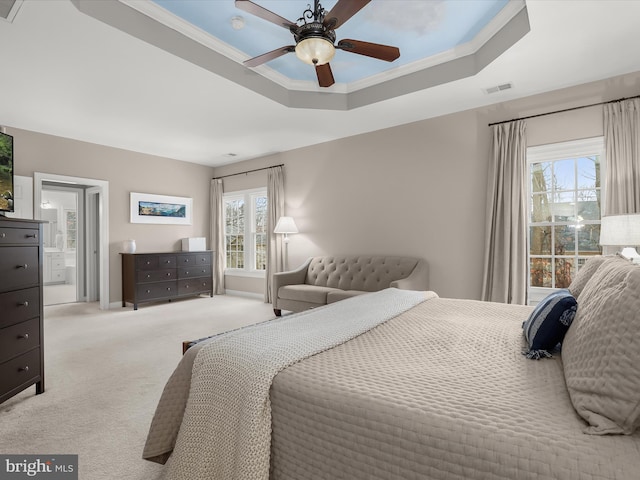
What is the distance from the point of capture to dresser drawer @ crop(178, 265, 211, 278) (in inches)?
237

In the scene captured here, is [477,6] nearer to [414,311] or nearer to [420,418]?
[414,311]

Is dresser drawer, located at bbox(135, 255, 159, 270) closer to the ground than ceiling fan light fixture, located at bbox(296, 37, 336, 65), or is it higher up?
closer to the ground

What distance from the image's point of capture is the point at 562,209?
3.62 m

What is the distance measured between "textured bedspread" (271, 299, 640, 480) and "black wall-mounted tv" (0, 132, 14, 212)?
258 centimetres

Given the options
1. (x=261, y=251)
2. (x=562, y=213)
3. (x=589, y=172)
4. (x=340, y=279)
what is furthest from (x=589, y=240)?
(x=261, y=251)

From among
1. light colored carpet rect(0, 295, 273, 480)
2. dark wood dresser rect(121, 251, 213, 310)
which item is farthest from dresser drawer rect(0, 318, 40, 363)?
dark wood dresser rect(121, 251, 213, 310)

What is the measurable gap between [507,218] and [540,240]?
1.58ft

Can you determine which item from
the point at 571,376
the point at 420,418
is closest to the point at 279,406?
the point at 420,418

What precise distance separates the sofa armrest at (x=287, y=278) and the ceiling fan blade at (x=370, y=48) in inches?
129

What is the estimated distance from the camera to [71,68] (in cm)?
306

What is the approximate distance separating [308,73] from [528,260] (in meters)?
3.27

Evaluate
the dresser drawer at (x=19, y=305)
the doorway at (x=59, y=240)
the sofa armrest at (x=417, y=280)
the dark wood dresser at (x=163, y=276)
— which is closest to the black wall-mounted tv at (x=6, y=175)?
the dresser drawer at (x=19, y=305)

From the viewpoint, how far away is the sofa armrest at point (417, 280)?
3.78 m

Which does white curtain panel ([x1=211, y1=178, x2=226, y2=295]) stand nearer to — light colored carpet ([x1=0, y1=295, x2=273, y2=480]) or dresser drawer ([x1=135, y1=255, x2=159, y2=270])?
dresser drawer ([x1=135, y1=255, x2=159, y2=270])
